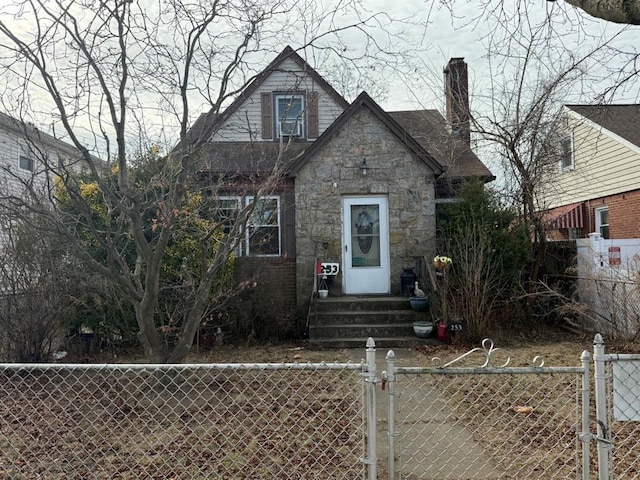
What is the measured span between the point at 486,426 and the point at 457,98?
10125 mm

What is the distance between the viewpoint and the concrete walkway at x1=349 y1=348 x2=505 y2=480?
3.61 meters

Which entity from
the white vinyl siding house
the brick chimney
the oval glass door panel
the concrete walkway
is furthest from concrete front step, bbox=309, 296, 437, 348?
the white vinyl siding house

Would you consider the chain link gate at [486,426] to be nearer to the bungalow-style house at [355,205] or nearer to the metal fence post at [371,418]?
the metal fence post at [371,418]

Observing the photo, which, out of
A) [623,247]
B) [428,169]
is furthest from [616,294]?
[428,169]

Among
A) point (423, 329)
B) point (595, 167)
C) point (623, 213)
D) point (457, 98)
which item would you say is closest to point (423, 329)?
point (423, 329)

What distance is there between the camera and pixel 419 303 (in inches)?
362

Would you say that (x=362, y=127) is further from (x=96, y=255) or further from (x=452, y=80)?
(x=96, y=255)

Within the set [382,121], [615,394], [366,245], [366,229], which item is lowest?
[615,394]

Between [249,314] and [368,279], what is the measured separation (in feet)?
9.20

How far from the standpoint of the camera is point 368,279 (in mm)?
10594

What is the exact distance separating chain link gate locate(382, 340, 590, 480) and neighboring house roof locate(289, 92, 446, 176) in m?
5.52

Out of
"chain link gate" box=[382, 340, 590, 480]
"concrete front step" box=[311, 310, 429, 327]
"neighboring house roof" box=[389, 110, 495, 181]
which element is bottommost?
"chain link gate" box=[382, 340, 590, 480]

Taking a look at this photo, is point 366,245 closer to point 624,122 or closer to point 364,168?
point 364,168

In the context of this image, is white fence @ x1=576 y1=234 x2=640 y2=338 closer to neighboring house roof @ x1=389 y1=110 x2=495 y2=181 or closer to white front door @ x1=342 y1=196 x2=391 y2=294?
neighboring house roof @ x1=389 y1=110 x2=495 y2=181
